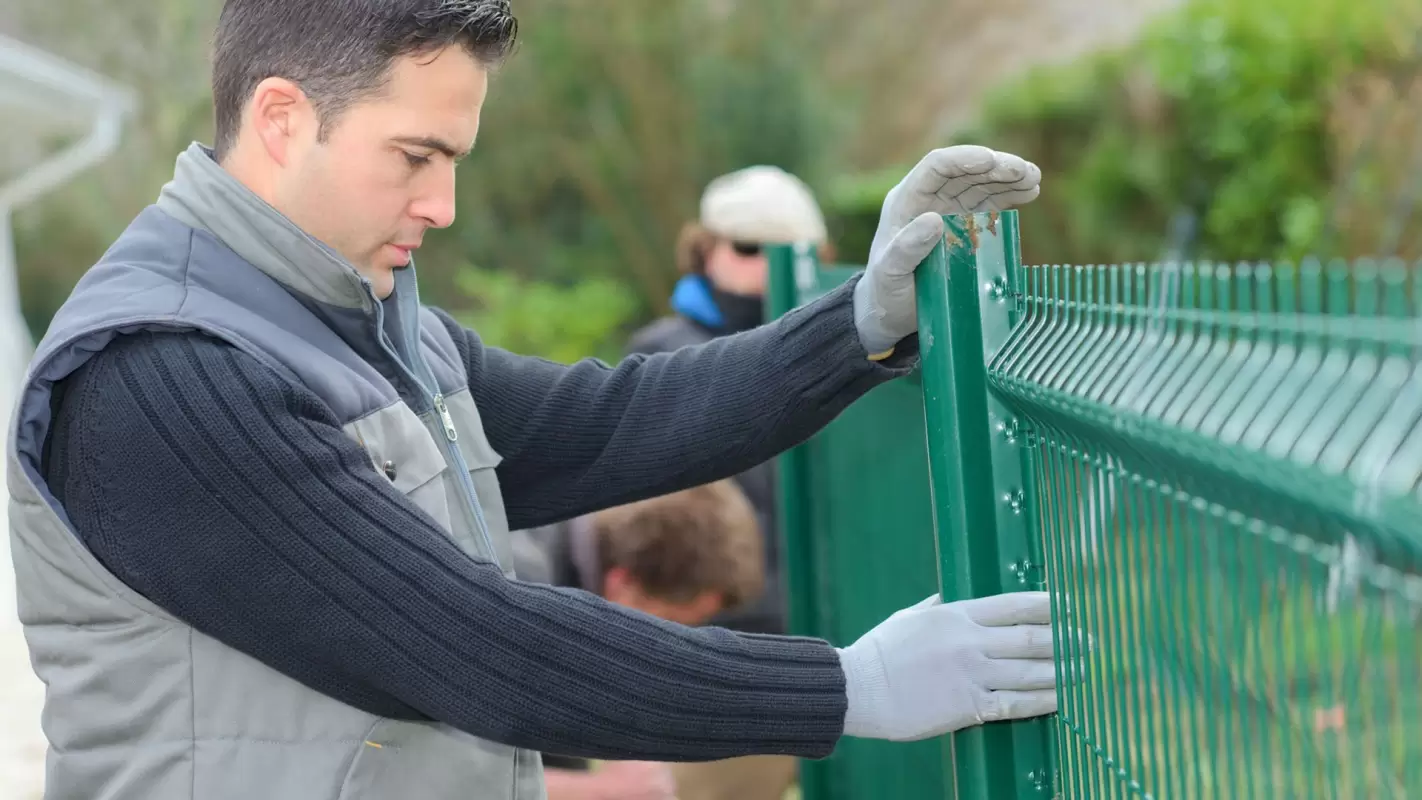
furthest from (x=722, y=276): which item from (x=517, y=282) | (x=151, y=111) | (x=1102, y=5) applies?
(x=1102, y=5)

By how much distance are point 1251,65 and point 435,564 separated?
7.58 metres

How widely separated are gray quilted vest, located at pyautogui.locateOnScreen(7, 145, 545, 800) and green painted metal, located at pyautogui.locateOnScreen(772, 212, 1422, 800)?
67 cm

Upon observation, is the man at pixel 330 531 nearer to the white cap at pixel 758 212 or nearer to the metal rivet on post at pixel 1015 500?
the metal rivet on post at pixel 1015 500

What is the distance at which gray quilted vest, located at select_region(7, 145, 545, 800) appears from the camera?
70.5 inches

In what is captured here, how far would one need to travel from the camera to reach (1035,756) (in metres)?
1.88

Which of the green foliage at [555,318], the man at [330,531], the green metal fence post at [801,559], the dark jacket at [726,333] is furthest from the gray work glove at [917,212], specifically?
the green foliage at [555,318]

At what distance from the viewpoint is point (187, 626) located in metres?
1.82

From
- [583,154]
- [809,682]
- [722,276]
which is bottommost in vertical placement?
[809,682]

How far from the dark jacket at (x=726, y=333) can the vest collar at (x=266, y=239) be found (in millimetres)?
2715

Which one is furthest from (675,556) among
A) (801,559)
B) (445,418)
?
(445,418)

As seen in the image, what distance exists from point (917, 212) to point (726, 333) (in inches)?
111

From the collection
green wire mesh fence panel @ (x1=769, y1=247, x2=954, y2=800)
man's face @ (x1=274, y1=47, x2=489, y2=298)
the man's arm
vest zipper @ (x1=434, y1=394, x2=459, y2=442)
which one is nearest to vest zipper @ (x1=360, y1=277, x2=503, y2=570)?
vest zipper @ (x1=434, y1=394, x2=459, y2=442)

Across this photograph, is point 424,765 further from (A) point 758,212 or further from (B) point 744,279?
(A) point 758,212

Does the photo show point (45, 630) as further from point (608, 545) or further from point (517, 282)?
point (517, 282)
